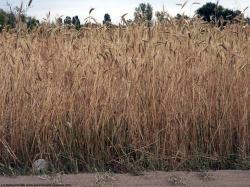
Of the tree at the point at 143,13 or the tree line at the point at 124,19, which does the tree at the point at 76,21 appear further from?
the tree at the point at 143,13

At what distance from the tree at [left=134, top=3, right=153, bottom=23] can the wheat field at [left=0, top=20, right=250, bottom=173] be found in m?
1.04

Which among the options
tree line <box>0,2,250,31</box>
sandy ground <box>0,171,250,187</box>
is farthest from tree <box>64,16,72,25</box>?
sandy ground <box>0,171,250,187</box>

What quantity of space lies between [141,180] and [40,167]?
1039 millimetres

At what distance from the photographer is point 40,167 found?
5.29 m

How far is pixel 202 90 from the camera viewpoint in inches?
231

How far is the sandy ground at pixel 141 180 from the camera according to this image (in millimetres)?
4945

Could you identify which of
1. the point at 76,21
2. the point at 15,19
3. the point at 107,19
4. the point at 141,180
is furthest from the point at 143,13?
the point at 141,180

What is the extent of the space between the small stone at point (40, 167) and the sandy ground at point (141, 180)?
0.13m

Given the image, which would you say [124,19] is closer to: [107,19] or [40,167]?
[107,19]

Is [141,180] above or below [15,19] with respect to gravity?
below

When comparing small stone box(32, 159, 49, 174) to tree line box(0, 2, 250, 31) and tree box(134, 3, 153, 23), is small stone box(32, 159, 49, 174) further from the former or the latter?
tree box(134, 3, 153, 23)

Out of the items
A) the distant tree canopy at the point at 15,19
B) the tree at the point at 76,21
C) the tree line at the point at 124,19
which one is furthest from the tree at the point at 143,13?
the distant tree canopy at the point at 15,19

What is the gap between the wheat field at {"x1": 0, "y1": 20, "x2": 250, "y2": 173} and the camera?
5.55 metres

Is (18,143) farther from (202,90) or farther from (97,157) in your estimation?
Answer: (202,90)
